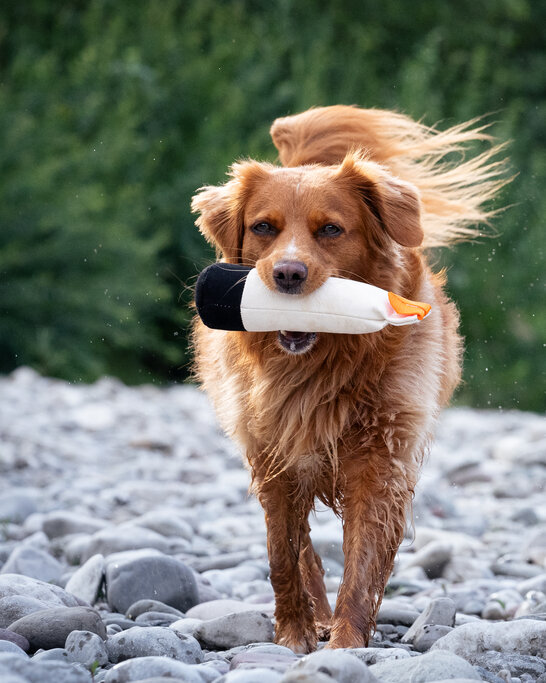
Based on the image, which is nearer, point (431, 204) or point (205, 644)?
point (205, 644)

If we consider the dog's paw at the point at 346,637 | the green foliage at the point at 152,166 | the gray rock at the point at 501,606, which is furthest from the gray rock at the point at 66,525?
the green foliage at the point at 152,166

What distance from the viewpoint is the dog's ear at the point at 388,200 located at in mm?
3662

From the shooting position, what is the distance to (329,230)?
3596 mm

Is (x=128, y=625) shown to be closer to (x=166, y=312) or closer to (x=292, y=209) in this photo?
(x=292, y=209)

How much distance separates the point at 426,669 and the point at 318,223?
1.57m

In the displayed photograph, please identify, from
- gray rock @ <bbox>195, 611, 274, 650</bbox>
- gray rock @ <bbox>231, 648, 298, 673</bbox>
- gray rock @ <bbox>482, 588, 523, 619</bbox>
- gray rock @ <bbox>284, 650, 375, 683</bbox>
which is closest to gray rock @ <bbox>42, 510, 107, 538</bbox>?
gray rock @ <bbox>195, 611, 274, 650</bbox>

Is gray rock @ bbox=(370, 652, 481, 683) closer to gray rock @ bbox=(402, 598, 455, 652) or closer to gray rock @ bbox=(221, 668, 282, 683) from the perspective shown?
gray rock @ bbox=(221, 668, 282, 683)

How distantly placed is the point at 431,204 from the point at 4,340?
9161mm

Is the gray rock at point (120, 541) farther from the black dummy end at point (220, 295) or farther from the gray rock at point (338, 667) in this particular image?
the gray rock at point (338, 667)

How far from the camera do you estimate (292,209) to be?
3594 millimetres

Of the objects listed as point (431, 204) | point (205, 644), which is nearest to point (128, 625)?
point (205, 644)

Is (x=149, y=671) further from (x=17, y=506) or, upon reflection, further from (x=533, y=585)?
(x=17, y=506)

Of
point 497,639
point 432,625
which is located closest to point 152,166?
point 432,625

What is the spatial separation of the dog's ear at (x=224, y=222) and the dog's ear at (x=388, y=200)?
0.44 metres
